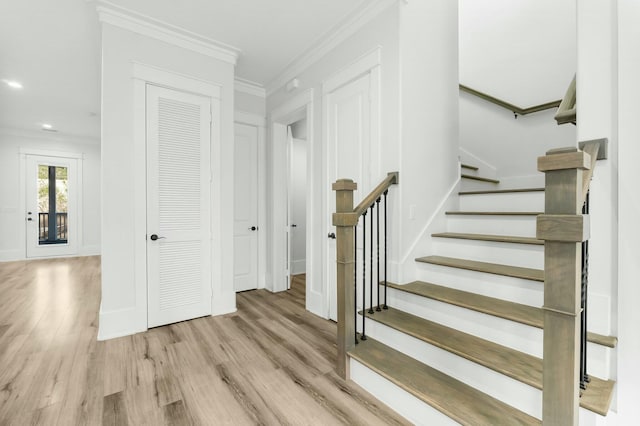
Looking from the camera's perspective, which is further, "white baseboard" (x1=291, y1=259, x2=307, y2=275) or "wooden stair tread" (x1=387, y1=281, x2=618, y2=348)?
"white baseboard" (x1=291, y1=259, x2=307, y2=275)

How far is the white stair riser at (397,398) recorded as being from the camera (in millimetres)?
1501

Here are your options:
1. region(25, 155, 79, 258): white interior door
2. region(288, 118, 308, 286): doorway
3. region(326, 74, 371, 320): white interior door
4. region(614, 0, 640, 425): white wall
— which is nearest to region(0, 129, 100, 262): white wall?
region(25, 155, 79, 258): white interior door

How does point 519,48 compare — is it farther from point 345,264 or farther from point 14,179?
point 14,179

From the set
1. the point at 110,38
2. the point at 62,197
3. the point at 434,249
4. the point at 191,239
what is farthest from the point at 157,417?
the point at 62,197

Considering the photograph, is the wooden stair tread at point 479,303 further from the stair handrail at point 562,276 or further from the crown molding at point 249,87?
the crown molding at point 249,87

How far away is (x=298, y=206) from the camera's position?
5.36 metres

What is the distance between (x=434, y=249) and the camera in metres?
2.63

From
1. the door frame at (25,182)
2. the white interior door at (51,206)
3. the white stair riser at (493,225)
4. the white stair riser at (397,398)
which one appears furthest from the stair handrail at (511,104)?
the white interior door at (51,206)

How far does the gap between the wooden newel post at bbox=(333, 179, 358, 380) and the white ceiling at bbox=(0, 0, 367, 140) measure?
181 cm

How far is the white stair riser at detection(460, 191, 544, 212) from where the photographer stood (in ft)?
8.02

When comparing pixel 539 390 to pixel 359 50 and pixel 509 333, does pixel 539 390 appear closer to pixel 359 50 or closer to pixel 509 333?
pixel 509 333

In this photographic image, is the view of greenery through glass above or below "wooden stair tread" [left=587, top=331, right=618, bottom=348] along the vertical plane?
above

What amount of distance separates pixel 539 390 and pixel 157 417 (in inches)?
78.0

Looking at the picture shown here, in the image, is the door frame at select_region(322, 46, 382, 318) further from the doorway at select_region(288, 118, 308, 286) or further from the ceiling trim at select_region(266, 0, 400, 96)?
the doorway at select_region(288, 118, 308, 286)
